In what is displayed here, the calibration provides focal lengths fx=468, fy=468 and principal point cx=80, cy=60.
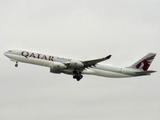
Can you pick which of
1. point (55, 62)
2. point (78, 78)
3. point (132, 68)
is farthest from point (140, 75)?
point (55, 62)

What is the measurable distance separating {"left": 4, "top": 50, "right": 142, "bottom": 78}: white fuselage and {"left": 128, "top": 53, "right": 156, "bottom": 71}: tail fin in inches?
63.5

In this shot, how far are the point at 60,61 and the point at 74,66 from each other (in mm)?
2926

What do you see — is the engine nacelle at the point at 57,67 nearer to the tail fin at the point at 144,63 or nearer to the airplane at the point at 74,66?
the airplane at the point at 74,66

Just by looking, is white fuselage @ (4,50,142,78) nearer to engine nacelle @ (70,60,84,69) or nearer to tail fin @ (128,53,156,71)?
tail fin @ (128,53,156,71)

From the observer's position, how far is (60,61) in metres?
83.0

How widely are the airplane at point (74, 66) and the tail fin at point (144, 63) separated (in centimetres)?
77

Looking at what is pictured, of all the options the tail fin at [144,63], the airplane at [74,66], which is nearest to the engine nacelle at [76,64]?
the airplane at [74,66]

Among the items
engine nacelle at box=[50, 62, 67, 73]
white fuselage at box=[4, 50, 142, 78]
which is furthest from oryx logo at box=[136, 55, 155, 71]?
engine nacelle at box=[50, 62, 67, 73]

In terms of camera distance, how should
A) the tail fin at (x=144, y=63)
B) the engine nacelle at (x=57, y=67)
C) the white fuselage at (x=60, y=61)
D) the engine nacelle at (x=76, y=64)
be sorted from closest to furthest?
the engine nacelle at (x=57, y=67) → the engine nacelle at (x=76, y=64) → the white fuselage at (x=60, y=61) → the tail fin at (x=144, y=63)

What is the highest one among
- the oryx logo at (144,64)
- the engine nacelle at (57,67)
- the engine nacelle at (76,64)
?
the oryx logo at (144,64)

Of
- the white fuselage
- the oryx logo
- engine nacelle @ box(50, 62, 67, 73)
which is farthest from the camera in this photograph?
the oryx logo

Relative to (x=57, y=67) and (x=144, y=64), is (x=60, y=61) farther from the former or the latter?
(x=144, y=64)

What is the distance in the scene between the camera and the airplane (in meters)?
81.6

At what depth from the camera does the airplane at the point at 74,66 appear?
8162 cm
